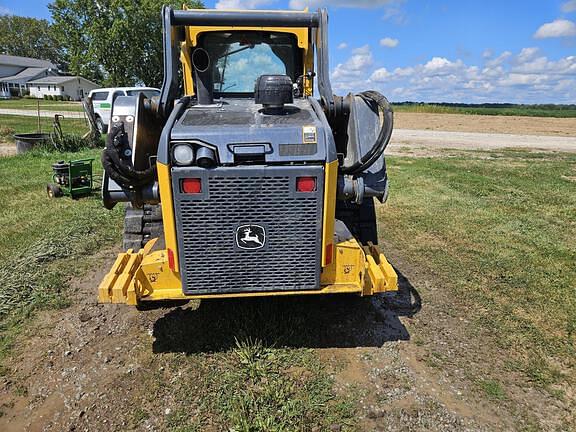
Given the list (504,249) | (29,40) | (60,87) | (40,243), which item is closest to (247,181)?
(40,243)

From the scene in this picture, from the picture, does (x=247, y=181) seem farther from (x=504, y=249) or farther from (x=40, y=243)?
(x=504, y=249)

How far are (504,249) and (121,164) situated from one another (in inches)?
201

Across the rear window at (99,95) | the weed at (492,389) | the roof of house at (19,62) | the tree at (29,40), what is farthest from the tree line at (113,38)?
the tree at (29,40)

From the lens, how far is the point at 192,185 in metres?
3.16

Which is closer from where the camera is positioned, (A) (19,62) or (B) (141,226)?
(B) (141,226)

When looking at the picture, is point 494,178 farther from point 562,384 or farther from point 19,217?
point 19,217

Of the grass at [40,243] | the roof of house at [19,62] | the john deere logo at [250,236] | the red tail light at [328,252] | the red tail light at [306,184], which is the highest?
the roof of house at [19,62]

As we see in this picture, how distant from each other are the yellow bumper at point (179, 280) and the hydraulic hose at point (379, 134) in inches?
23.3

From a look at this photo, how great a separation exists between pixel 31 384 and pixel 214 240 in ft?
5.73

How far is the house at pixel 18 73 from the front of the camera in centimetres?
6531

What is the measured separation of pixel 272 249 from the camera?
337cm

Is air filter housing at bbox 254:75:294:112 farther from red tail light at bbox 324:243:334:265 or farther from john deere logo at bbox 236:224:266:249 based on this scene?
red tail light at bbox 324:243:334:265

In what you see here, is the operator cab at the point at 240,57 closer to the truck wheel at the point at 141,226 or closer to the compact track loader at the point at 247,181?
the compact track loader at the point at 247,181

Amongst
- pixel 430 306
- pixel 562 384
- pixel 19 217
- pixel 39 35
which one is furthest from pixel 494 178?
pixel 39 35
